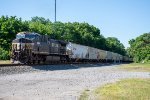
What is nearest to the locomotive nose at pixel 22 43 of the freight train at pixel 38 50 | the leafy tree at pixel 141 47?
the freight train at pixel 38 50

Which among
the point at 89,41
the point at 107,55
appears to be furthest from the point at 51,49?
the point at 89,41

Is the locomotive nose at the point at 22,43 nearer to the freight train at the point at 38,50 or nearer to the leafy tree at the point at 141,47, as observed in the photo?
the freight train at the point at 38,50

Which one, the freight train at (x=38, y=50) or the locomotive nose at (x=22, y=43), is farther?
the locomotive nose at (x=22, y=43)

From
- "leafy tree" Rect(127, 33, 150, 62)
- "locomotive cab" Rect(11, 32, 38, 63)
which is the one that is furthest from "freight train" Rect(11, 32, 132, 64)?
"leafy tree" Rect(127, 33, 150, 62)

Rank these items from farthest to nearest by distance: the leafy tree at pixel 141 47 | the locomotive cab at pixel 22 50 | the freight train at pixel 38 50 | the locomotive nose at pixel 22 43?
the leafy tree at pixel 141 47 < the locomotive nose at pixel 22 43 < the freight train at pixel 38 50 < the locomotive cab at pixel 22 50

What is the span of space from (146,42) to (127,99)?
447ft

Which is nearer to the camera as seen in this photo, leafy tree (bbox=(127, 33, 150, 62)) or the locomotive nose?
the locomotive nose

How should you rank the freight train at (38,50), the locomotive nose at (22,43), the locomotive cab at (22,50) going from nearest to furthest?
1. the locomotive cab at (22,50)
2. the freight train at (38,50)
3. the locomotive nose at (22,43)

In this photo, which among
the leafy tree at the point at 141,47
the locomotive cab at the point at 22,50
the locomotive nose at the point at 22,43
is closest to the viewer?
the locomotive cab at the point at 22,50

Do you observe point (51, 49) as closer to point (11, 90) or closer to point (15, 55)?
point (15, 55)

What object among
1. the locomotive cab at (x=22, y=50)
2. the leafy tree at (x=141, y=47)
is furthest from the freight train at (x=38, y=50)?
the leafy tree at (x=141, y=47)

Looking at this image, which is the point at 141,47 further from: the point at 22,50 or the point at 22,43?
the point at 22,50

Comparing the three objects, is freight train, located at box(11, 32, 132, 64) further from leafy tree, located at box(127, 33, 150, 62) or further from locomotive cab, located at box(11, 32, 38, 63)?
leafy tree, located at box(127, 33, 150, 62)

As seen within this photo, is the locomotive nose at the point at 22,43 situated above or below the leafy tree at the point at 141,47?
below
